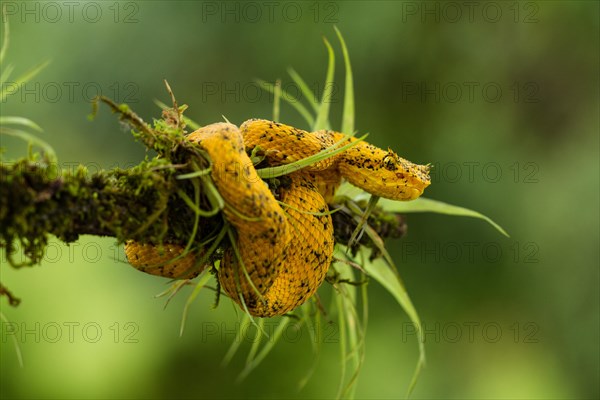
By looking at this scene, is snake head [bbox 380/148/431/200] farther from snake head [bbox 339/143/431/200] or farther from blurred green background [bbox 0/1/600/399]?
blurred green background [bbox 0/1/600/399]

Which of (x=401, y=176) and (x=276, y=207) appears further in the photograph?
(x=401, y=176)

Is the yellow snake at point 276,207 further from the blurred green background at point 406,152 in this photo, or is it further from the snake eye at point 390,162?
the blurred green background at point 406,152

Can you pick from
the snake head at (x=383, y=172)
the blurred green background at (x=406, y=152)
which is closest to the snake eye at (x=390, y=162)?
the snake head at (x=383, y=172)

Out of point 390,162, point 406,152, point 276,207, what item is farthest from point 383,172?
point 406,152

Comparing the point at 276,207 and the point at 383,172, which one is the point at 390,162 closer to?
the point at 383,172

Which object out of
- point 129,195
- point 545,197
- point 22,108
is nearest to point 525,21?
point 545,197

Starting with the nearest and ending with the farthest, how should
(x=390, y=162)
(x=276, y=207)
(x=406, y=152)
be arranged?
(x=276, y=207) < (x=390, y=162) < (x=406, y=152)

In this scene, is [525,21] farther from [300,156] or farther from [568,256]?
[300,156]
